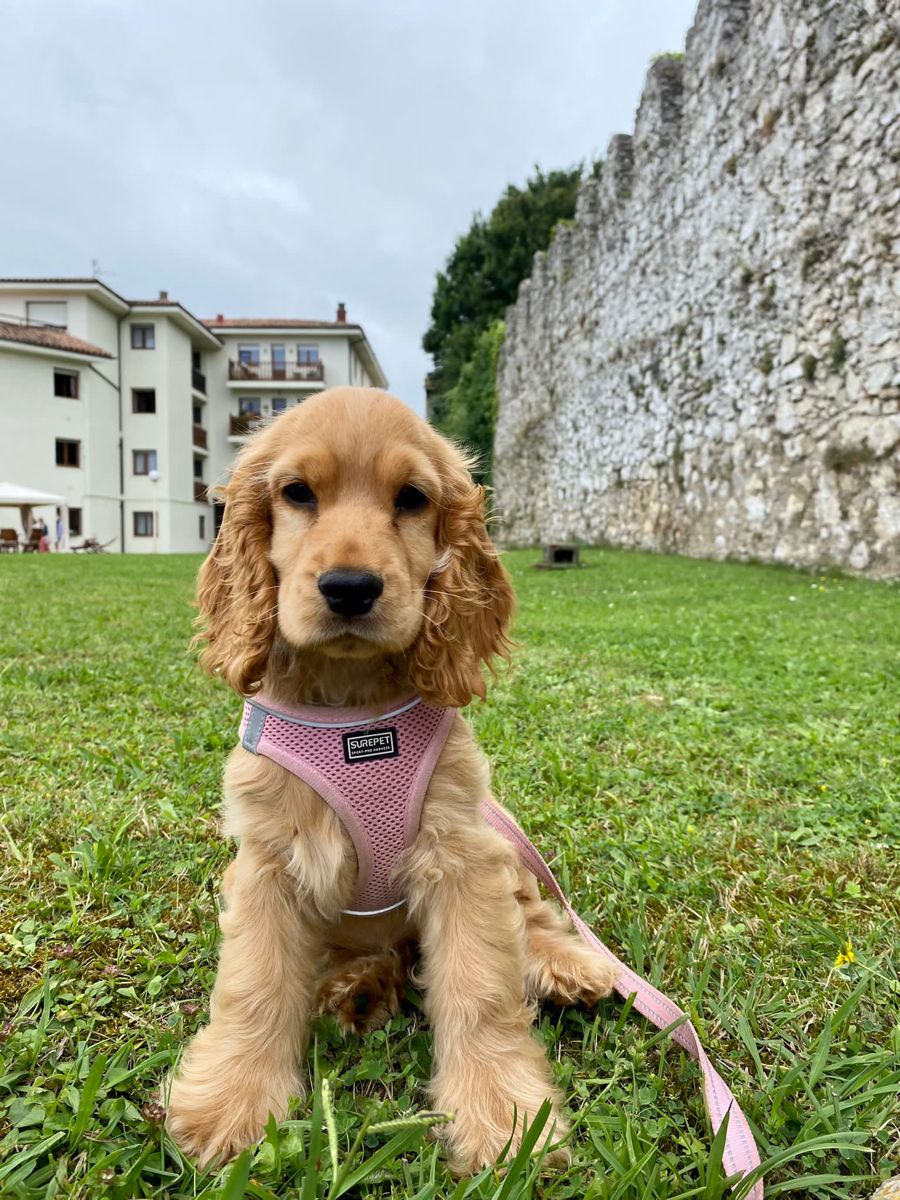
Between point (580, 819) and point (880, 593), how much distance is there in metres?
7.16

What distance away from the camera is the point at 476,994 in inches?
61.9

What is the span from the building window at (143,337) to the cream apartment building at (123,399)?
71 millimetres

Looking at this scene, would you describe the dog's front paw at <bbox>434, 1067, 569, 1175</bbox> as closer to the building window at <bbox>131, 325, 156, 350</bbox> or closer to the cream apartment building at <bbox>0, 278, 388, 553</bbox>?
the cream apartment building at <bbox>0, 278, 388, 553</bbox>

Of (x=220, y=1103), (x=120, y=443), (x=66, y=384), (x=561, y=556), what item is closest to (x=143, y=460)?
(x=120, y=443)

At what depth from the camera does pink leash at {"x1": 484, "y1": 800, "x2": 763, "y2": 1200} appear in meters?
1.32

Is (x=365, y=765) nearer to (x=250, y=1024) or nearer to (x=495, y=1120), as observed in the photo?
(x=250, y=1024)

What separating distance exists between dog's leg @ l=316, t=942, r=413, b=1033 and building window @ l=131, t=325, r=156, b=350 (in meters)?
40.5

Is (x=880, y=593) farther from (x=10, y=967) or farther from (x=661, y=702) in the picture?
(x=10, y=967)

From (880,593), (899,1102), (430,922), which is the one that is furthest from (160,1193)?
(880,593)

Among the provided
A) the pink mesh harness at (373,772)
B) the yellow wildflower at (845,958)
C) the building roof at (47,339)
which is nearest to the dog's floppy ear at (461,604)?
the pink mesh harness at (373,772)

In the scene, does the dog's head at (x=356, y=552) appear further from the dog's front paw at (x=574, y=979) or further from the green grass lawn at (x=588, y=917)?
the green grass lawn at (x=588, y=917)

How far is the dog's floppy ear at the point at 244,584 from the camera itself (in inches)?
71.9

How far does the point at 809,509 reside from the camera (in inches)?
413

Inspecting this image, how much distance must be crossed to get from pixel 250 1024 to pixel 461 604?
3.45ft
